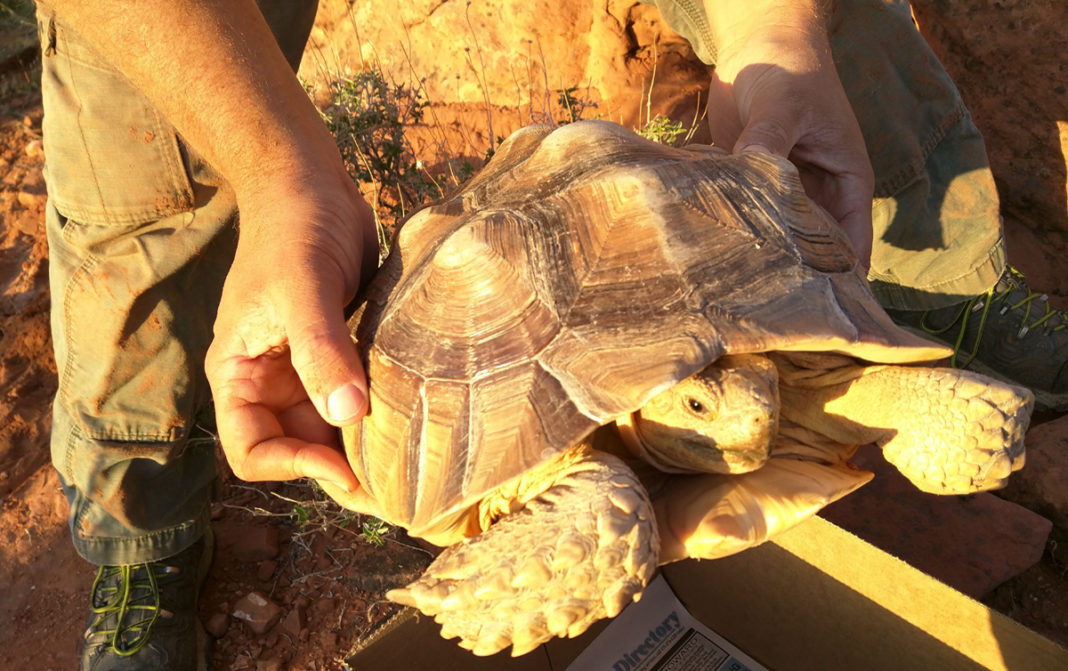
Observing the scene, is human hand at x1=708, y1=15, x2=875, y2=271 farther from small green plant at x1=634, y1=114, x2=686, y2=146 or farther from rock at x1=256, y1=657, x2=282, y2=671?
Answer: rock at x1=256, y1=657, x2=282, y2=671

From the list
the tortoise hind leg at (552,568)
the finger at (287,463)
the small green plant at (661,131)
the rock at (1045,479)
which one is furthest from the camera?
the small green plant at (661,131)

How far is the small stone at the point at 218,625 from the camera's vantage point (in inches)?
109

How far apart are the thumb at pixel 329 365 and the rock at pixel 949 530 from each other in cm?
188

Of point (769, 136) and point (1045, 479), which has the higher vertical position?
point (769, 136)

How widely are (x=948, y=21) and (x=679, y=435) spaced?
408cm

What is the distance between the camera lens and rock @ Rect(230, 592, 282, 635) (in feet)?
8.82

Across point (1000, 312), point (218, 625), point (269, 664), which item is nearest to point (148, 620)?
point (218, 625)

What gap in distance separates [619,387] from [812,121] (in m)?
1.31

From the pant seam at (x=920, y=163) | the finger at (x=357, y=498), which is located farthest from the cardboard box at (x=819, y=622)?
the pant seam at (x=920, y=163)

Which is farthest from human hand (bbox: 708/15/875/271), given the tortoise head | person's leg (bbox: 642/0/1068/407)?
the tortoise head

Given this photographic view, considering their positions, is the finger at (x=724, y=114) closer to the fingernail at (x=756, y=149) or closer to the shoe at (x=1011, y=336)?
the fingernail at (x=756, y=149)

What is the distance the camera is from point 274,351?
1.75 meters

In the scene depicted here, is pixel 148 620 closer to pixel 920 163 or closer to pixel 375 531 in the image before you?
pixel 375 531

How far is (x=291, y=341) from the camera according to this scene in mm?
1553
